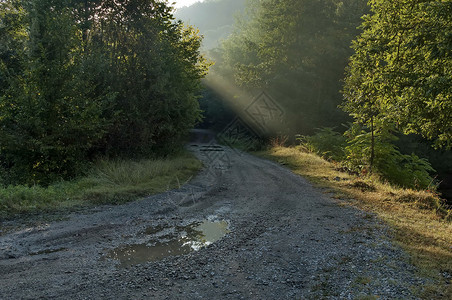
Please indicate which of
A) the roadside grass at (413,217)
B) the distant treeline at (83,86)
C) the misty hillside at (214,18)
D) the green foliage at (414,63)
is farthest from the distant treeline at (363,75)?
the misty hillside at (214,18)

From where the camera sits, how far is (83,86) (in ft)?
40.1

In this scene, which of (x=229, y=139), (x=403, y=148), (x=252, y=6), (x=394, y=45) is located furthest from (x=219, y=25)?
(x=394, y=45)

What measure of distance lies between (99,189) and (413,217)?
8962 millimetres

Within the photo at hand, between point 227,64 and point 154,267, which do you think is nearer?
point 154,267

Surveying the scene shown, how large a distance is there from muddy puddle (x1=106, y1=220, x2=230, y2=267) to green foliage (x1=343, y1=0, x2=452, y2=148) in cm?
556

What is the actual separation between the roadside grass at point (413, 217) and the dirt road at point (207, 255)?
1.01 feet

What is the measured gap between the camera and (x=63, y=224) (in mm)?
6641

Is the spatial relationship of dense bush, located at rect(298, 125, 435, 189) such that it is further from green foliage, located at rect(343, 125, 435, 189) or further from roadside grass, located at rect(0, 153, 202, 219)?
roadside grass, located at rect(0, 153, 202, 219)

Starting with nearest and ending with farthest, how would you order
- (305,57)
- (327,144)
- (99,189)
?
(99,189) → (327,144) → (305,57)

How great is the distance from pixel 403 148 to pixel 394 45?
18.7 m

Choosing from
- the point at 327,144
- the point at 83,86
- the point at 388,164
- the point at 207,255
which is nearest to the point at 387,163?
the point at 388,164

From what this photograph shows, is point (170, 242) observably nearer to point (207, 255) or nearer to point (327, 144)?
point (207, 255)

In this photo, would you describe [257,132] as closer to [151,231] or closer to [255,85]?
[255,85]

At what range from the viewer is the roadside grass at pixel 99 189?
760cm
